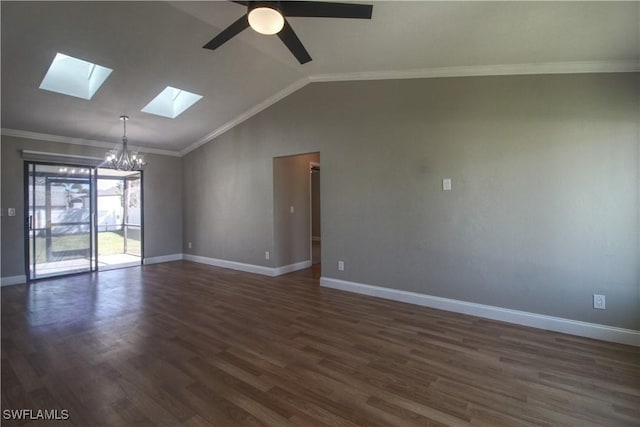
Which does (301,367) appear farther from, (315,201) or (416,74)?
(315,201)

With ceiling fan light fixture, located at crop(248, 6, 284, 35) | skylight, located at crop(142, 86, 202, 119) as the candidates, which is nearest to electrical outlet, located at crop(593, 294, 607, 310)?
ceiling fan light fixture, located at crop(248, 6, 284, 35)

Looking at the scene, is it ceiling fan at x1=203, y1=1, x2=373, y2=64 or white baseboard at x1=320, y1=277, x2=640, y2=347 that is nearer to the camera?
ceiling fan at x1=203, y1=1, x2=373, y2=64

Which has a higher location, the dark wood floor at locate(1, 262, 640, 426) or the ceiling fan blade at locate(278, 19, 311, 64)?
the ceiling fan blade at locate(278, 19, 311, 64)

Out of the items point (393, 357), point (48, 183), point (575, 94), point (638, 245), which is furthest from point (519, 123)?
point (48, 183)

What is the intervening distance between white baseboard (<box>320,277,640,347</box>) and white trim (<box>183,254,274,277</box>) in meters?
1.78

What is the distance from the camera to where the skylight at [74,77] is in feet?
12.9

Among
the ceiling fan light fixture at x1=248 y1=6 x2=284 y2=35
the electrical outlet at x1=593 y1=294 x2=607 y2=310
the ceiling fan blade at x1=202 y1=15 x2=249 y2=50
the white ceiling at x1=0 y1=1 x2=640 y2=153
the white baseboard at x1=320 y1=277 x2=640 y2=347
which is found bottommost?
the white baseboard at x1=320 y1=277 x2=640 y2=347

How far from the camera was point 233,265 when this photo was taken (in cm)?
599

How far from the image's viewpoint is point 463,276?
3.53m

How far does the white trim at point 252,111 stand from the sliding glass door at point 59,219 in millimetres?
2172

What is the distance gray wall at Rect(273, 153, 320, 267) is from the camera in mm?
5379

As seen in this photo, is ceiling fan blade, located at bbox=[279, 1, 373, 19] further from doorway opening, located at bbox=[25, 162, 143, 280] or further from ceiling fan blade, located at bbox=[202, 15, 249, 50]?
doorway opening, located at bbox=[25, 162, 143, 280]

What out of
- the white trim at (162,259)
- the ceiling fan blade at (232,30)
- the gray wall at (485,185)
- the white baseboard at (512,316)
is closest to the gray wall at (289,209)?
the gray wall at (485,185)

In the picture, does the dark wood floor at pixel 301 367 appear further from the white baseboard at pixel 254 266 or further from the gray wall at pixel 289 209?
the gray wall at pixel 289 209
